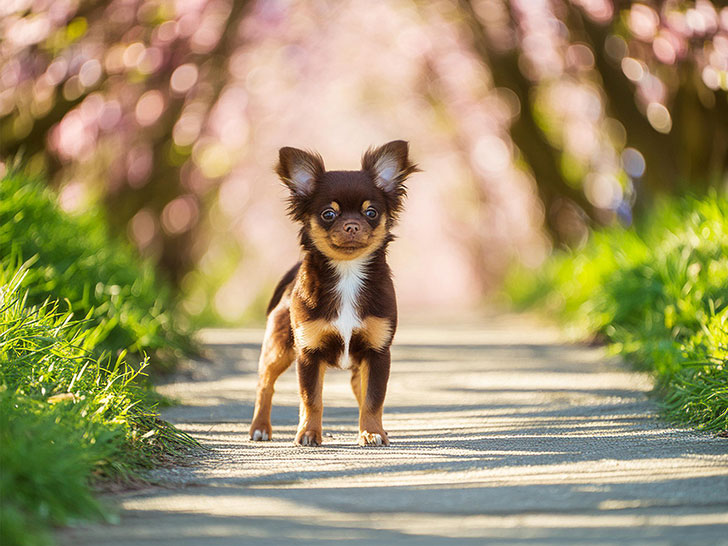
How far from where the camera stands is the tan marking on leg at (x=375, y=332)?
13.7ft

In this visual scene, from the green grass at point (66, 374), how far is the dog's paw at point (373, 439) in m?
0.70

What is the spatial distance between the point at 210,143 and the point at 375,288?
10.7 m

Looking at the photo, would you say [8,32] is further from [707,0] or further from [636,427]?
[636,427]

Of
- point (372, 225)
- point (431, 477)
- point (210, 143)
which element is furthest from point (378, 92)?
point (431, 477)

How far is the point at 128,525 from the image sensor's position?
8.77 ft

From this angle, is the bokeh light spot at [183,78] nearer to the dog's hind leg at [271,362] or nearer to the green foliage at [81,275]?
the green foliage at [81,275]

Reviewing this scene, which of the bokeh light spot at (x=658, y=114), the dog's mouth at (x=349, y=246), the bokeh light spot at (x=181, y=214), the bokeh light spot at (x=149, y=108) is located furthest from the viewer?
the bokeh light spot at (x=181, y=214)

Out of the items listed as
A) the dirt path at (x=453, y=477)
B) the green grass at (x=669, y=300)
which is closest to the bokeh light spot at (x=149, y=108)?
the green grass at (x=669, y=300)

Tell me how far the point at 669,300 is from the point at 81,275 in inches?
148

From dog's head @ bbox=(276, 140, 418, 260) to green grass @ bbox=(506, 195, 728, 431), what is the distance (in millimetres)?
1558

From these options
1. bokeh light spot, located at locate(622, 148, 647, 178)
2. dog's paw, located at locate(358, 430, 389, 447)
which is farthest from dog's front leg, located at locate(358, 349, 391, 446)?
bokeh light spot, located at locate(622, 148, 647, 178)

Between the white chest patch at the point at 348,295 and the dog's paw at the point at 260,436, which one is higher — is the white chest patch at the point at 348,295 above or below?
above

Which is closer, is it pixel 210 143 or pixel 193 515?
pixel 193 515

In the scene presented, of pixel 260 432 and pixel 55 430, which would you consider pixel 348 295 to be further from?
pixel 55 430
